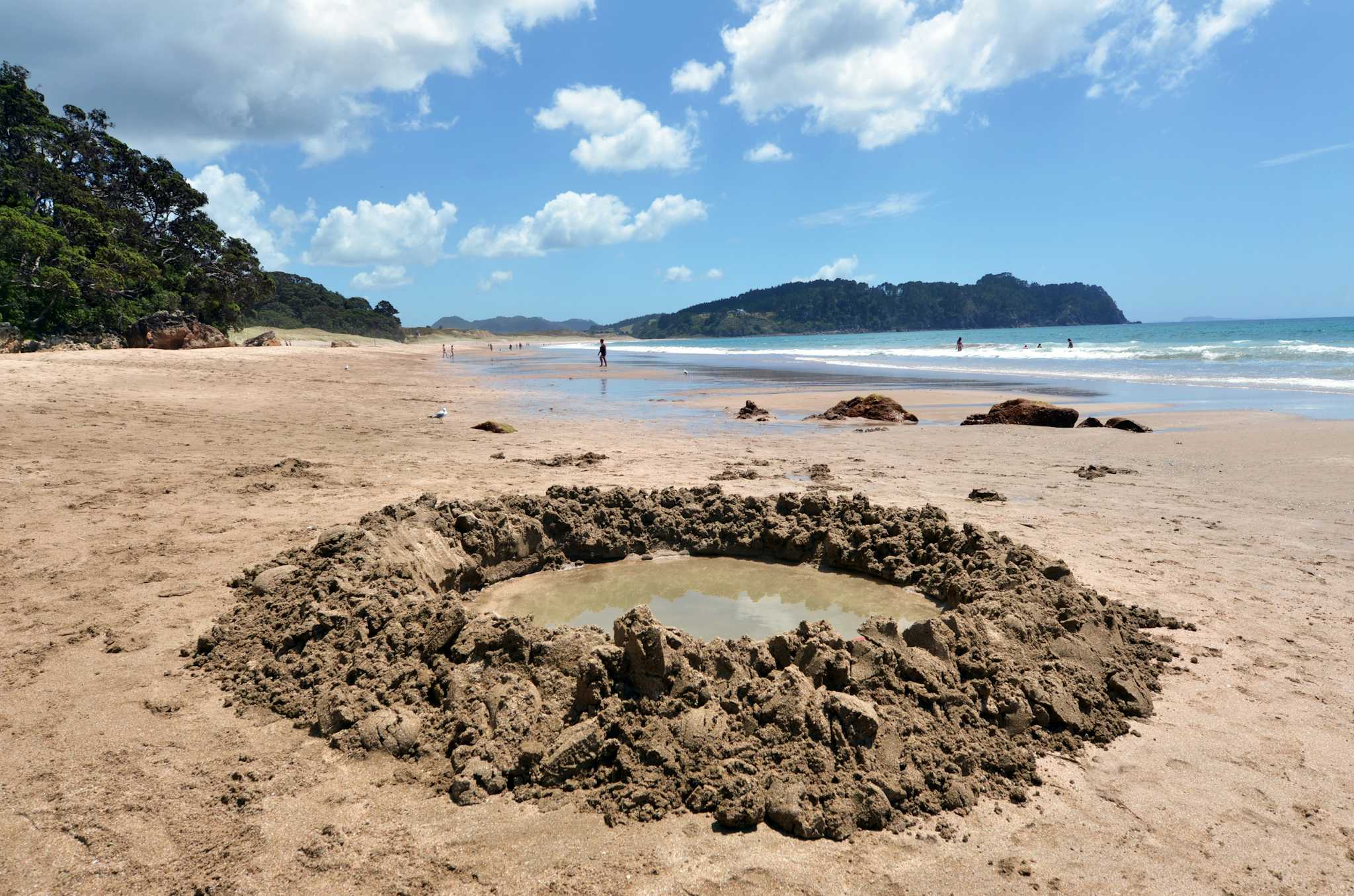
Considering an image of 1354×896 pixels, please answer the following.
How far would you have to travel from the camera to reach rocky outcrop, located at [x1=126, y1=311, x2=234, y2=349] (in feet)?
88.3

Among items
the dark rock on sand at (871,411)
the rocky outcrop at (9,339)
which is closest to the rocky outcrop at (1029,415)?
the dark rock on sand at (871,411)

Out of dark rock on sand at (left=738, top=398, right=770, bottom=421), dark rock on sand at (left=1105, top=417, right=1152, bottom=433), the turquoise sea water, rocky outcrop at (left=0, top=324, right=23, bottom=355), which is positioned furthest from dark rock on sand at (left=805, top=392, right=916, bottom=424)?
rocky outcrop at (left=0, top=324, right=23, bottom=355)

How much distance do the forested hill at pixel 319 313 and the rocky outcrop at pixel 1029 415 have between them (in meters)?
69.8

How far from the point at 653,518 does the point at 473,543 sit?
155cm

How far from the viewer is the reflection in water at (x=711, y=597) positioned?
4719 mm

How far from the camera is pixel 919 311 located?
586 ft

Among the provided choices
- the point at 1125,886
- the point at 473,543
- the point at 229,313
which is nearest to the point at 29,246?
the point at 229,313

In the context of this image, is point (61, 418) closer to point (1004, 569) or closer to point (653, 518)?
point (653, 518)

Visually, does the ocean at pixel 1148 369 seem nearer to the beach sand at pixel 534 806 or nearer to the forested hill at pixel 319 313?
the beach sand at pixel 534 806

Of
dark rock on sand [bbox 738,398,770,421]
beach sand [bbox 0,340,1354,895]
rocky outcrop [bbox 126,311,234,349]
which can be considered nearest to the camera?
beach sand [bbox 0,340,1354,895]

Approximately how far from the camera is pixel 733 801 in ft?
8.80

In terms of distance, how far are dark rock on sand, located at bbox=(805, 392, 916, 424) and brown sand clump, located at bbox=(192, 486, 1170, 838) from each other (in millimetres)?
9631

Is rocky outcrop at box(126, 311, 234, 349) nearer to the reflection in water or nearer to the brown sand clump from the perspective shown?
the brown sand clump

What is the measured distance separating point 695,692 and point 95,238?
126 feet
